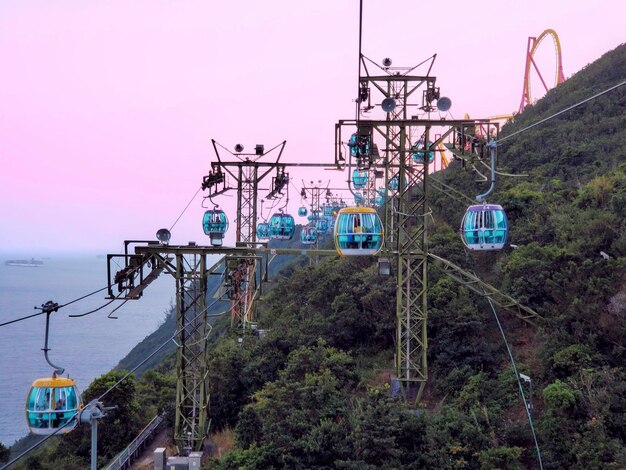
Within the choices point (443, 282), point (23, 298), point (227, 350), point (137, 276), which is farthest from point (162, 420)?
point (23, 298)

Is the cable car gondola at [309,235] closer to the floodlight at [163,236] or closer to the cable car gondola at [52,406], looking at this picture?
the floodlight at [163,236]

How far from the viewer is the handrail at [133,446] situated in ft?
51.1

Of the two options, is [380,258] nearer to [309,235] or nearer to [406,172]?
[406,172]

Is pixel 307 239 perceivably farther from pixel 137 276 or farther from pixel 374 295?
pixel 137 276

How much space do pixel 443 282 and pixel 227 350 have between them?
6983 millimetres

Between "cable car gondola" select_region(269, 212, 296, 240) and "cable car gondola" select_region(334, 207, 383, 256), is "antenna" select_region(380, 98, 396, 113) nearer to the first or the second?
"cable car gondola" select_region(334, 207, 383, 256)

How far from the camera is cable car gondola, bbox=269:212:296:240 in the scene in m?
23.8

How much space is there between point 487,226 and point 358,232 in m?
2.56

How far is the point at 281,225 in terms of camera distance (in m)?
23.9

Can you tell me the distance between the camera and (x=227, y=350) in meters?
20.3

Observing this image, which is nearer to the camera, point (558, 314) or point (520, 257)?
point (558, 314)

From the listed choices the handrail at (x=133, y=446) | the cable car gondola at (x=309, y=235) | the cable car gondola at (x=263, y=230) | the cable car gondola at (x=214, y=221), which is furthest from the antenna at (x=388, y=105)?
the cable car gondola at (x=309, y=235)

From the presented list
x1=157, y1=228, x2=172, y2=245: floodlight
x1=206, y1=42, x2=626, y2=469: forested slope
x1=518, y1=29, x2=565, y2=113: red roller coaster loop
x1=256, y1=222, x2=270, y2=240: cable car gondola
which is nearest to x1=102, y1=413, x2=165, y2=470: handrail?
x1=206, y1=42, x2=626, y2=469: forested slope

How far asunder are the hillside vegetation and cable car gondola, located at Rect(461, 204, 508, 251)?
137 inches
